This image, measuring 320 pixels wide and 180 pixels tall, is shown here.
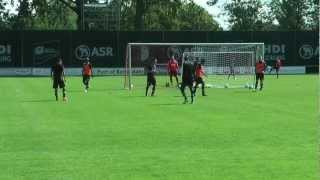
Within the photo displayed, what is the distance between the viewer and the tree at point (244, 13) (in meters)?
116

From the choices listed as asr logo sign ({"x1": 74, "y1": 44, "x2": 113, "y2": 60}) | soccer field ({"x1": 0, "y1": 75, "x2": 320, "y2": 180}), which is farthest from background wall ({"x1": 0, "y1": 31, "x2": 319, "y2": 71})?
soccer field ({"x1": 0, "y1": 75, "x2": 320, "y2": 180})

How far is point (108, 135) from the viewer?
55.1 feet

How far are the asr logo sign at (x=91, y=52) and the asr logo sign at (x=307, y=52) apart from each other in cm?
1729

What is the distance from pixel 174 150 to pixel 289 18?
96359mm

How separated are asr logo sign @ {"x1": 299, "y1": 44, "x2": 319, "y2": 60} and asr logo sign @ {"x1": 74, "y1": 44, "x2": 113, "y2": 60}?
17289 mm

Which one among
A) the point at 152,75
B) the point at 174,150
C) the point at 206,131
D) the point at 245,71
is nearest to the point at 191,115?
the point at 206,131

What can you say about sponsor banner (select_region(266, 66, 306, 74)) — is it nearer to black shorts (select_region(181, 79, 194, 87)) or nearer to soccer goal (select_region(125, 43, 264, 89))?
soccer goal (select_region(125, 43, 264, 89))

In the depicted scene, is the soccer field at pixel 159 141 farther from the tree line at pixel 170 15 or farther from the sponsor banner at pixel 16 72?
the tree line at pixel 170 15

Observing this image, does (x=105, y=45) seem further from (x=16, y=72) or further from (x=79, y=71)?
(x=16, y=72)

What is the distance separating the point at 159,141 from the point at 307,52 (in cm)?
5468

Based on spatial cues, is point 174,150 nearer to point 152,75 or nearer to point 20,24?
point 152,75

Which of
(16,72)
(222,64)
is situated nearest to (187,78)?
(222,64)

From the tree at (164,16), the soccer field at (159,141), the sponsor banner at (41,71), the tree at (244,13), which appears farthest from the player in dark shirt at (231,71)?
the tree at (244,13)

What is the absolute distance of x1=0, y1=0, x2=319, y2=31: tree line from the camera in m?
84.9
